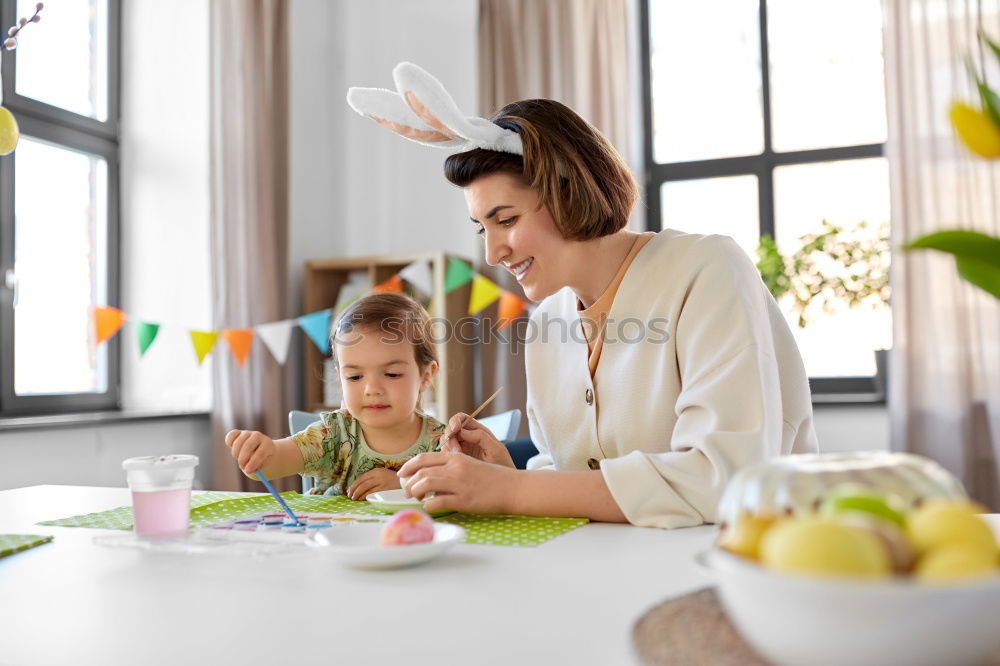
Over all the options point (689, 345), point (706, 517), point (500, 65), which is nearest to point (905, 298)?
point (500, 65)

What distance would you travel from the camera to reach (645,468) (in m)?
1.16

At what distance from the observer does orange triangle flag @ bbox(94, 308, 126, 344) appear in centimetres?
328

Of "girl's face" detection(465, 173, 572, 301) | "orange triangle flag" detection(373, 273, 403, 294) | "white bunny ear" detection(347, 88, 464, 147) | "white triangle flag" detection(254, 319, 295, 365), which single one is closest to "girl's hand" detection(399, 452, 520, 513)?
"girl's face" detection(465, 173, 572, 301)

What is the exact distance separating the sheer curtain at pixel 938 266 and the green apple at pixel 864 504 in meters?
3.05

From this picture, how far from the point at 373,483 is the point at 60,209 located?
2530 millimetres

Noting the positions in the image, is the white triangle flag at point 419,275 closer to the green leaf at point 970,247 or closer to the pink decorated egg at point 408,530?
the pink decorated egg at point 408,530

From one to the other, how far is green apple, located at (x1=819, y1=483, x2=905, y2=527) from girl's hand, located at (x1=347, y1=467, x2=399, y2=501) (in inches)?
41.9

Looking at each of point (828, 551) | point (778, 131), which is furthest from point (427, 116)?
point (778, 131)

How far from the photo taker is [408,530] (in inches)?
36.1

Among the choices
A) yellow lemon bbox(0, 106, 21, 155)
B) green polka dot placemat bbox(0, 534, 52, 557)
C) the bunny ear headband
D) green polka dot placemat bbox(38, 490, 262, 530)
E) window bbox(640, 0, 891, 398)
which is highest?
window bbox(640, 0, 891, 398)

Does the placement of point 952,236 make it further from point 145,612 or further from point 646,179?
point 646,179

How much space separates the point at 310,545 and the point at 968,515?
723mm

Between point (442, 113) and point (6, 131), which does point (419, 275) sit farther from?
point (6, 131)

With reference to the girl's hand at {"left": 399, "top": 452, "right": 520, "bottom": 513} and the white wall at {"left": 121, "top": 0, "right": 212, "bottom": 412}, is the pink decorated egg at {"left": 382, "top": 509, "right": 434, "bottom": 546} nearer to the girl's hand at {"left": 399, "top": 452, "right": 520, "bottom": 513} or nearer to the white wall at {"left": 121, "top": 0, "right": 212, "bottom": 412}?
the girl's hand at {"left": 399, "top": 452, "right": 520, "bottom": 513}
